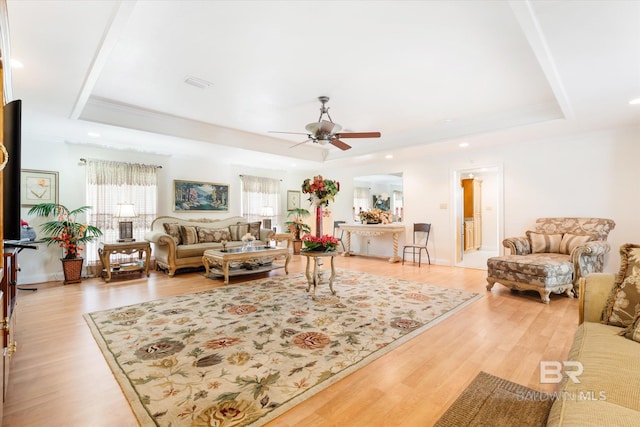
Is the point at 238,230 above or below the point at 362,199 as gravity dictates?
below

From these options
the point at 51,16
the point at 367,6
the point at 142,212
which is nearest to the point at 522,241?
the point at 367,6

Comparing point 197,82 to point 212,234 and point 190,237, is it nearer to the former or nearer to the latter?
point 190,237

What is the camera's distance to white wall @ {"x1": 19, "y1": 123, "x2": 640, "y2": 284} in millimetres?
4516

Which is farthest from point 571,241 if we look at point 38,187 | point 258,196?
point 38,187

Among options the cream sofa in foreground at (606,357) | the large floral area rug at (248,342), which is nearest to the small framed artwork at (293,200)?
the large floral area rug at (248,342)

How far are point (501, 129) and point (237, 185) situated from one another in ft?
19.0

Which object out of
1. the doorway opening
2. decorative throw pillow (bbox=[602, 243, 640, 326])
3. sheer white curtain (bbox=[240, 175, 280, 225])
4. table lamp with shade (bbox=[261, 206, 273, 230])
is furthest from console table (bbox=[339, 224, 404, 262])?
decorative throw pillow (bbox=[602, 243, 640, 326])

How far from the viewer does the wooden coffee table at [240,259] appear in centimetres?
470

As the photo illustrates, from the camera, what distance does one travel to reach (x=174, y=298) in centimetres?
389

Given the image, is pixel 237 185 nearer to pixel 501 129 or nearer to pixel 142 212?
pixel 142 212

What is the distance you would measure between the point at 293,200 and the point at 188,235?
3.52m

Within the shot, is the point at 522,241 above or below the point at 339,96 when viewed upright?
below

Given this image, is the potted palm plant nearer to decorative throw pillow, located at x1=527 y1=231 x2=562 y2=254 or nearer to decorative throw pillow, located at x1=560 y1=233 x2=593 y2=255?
decorative throw pillow, located at x1=527 y1=231 x2=562 y2=254

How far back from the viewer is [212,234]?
627 centimetres
